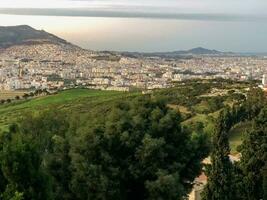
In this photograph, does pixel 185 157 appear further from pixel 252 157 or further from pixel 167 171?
pixel 252 157

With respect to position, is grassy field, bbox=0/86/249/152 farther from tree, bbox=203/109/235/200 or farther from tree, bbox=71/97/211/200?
tree, bbox=71/97/211/200

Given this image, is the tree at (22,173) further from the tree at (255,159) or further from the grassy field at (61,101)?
the grassy field at (61,101)

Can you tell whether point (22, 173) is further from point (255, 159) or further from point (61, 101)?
point (61, 101)

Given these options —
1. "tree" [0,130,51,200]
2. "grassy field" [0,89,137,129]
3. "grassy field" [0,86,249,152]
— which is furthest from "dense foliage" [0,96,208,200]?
"grassy field" [0,89,137,129]

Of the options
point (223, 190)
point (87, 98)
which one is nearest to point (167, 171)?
point (223, 190)

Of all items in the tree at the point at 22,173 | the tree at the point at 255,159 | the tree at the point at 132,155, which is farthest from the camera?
the tree at the point at 255,159

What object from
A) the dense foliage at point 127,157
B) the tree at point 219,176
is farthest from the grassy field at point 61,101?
the dense foliage at point 127,157
